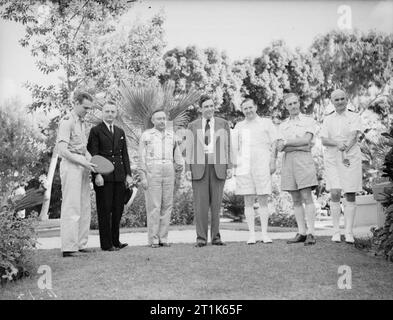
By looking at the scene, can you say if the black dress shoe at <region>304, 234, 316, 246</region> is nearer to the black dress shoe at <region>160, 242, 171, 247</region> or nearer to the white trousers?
the black dress shoe at <region>160, 242, 171, 247</region>

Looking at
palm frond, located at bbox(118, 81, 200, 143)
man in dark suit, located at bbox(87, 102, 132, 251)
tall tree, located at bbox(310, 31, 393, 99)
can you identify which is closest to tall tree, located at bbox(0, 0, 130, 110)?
palm frond, located at bbox(118, 81, 200, 143)

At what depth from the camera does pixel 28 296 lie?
4.59 metres

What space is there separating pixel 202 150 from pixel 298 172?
50.8 inches

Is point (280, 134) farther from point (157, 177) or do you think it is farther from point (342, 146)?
point (157, 177)

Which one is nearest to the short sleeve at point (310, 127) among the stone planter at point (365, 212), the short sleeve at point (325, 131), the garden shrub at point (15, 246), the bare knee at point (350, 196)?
the short sleeve at point (325, 131)

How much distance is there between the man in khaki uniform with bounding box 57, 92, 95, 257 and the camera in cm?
632

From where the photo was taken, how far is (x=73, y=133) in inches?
259

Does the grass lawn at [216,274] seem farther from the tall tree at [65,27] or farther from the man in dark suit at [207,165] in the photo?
the tall tree at [65,27]

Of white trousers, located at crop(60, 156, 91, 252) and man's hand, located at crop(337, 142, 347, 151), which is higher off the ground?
man's hand, located at crop(337, 142, 347, 151)

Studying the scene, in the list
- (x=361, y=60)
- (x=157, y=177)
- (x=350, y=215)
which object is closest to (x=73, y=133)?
(x=157, y=177)

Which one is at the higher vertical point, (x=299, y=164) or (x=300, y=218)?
(x=299, y=164)

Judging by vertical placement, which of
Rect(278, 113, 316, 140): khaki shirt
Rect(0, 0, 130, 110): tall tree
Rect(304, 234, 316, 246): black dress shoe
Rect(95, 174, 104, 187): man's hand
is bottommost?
Rect(304, 234, 316, 246): black dress shoe

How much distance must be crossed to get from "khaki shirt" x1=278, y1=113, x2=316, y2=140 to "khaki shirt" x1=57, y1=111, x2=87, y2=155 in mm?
2600

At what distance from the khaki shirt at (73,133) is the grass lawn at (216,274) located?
1.34 m
